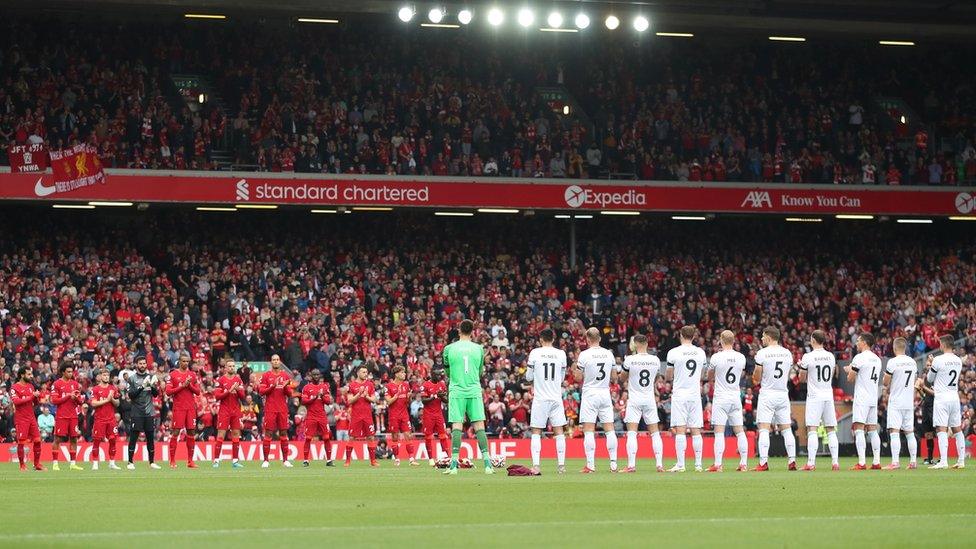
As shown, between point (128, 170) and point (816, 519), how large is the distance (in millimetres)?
32873

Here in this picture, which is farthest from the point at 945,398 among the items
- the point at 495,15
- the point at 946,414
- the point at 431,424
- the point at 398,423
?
the point at 495,15

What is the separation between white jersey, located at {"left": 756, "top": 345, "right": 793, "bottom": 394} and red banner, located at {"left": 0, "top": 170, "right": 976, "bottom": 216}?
23.2m

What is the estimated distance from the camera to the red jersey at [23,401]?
89.2 feet

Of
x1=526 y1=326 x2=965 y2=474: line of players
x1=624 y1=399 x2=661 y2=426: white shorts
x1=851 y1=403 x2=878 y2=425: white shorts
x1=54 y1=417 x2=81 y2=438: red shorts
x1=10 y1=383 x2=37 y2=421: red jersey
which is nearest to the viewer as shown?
x1=526 y1=326 x2=965 y2=474: line of players

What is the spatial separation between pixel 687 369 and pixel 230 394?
958 centimetres

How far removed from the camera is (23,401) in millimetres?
27203

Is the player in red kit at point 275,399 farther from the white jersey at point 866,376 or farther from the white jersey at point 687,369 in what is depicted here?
the white jersey at point 866,376

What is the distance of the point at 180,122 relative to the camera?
45.4 m

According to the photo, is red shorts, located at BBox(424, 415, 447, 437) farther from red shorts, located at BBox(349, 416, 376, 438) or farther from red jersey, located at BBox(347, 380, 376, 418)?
red shorts, located at BBox(349, 416, 376, 438)

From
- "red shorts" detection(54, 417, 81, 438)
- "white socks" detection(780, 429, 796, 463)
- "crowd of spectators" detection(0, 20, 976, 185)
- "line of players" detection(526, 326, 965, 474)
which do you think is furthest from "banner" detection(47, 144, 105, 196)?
"white socks" detection(780, 429, 796, 463)

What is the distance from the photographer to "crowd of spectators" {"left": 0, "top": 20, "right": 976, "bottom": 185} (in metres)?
45.1

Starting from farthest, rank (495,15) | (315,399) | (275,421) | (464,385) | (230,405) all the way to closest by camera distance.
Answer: (495,15) < (315,399) < (275,421) < (230,405) < (464,385)

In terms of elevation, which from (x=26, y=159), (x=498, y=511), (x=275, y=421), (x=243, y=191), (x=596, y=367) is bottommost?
(x=498, y=511)

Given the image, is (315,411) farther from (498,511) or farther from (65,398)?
(498,511)
